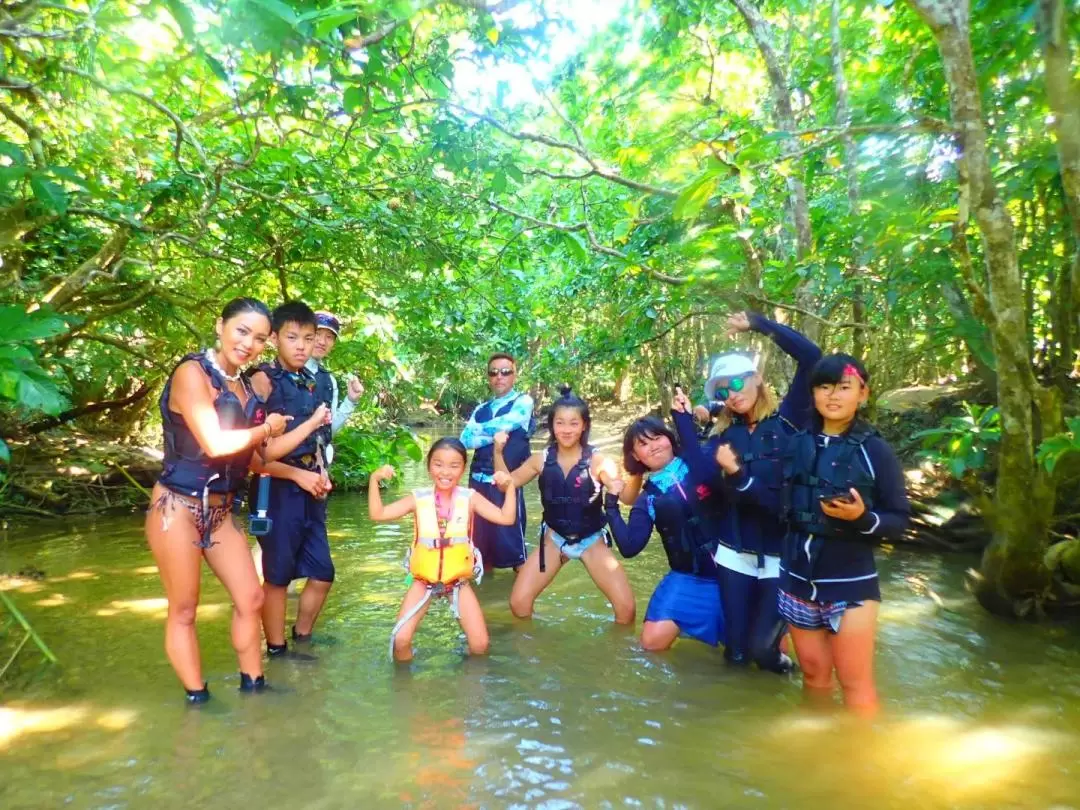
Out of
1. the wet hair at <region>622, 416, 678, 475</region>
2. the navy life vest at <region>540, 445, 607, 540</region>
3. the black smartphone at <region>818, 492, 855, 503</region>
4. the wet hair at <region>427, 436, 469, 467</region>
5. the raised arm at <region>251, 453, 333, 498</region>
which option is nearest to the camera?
the black smartphone at <region>818, 492, 855, 503</region>

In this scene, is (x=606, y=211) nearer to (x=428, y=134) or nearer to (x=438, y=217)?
(x=438, y=217)

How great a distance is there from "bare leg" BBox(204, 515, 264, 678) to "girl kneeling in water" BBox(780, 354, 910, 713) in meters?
2.68

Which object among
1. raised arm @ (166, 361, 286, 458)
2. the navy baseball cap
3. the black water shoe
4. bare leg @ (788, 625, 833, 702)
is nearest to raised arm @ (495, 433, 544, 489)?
the navy baseball cap

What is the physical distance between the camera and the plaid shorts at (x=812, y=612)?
3.22 m

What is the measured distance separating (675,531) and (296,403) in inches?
95.8

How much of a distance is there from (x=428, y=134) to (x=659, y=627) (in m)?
3.57

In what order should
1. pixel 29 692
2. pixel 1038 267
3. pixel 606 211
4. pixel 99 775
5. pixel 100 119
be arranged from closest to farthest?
pixel 99 775, pixel 29 692, pixel 100 119, pixel 1038 267, pixel 606 211

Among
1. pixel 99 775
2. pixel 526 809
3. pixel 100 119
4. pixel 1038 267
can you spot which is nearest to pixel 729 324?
pixel 526 809

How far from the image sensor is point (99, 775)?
9.32 ft

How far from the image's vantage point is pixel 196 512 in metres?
3.29

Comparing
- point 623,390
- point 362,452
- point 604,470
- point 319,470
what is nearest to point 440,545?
point 319,470

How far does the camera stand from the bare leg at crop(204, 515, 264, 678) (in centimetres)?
343

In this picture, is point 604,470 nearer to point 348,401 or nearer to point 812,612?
point 812,612

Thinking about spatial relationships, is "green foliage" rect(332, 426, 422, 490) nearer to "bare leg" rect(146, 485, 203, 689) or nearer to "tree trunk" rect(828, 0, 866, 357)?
"bare leg" rect(146, 485, 203, 689)
